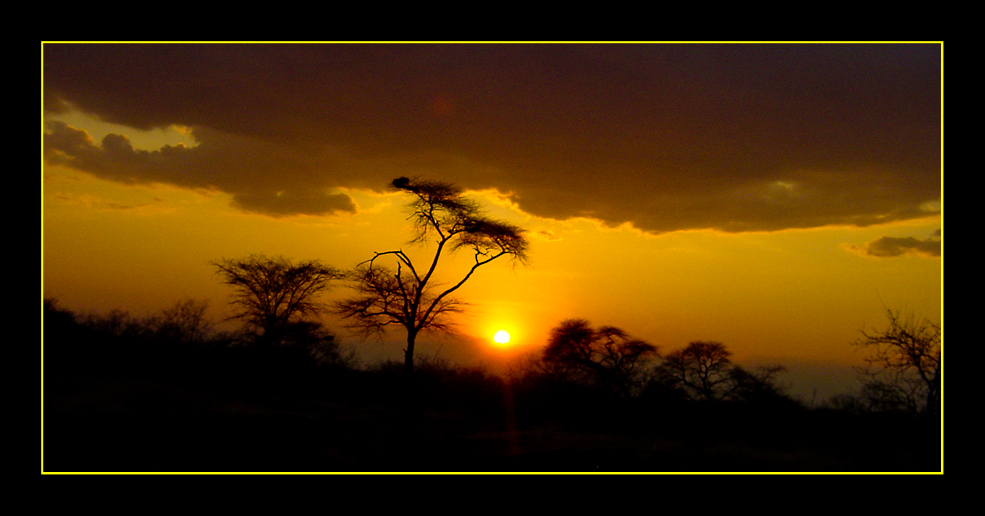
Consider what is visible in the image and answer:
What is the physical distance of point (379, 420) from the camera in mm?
15109

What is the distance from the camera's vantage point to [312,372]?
2225 cm

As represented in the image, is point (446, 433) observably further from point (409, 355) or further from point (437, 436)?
point (409, 355)

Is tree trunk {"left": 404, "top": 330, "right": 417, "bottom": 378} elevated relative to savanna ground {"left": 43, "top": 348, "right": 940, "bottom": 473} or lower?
elevated

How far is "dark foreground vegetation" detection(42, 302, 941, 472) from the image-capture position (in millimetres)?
11430

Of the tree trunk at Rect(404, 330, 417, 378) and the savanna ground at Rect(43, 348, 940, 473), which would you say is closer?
the savanna ground at Rect(43, 348, 940, 473)

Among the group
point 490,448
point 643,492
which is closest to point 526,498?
point 643,492

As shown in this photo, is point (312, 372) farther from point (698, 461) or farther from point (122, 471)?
point (698, 461)

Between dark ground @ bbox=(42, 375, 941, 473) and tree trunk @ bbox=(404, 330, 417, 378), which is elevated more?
tree trunk @ bbox=(404, 330, 417, 378)

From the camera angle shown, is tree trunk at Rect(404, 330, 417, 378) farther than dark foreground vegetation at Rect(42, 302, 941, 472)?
Yes

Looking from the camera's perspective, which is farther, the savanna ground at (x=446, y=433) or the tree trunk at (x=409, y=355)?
the tree trunk at (x=409, y=355)

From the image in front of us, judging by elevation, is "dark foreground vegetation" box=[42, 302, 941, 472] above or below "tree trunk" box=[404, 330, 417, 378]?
below

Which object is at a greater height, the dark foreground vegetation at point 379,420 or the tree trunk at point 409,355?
the tree trunk at point 409,355

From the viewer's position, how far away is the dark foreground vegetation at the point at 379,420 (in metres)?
11.4
